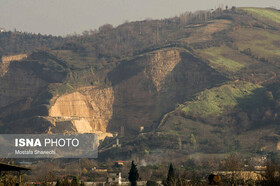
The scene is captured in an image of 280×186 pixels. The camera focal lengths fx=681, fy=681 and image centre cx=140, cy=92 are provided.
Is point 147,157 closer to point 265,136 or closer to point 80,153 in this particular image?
point 80,153

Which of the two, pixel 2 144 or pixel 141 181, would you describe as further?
pixel 2 144

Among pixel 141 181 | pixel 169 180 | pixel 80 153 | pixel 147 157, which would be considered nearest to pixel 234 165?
pixel 169 180

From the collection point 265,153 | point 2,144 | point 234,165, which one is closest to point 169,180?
point 234,165

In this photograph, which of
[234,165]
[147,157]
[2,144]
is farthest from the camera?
[2,144]

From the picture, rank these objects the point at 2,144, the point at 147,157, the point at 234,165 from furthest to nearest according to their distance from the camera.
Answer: the point at 2,144 < the point at 147,157 < the point at 234,165

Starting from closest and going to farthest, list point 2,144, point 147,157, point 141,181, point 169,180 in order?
point 169,180, point 141,181, point 147,157, point 2,144

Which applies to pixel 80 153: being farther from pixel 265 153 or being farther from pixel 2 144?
pixel 265 153

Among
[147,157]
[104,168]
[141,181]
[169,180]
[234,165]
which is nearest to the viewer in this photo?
[234,165]

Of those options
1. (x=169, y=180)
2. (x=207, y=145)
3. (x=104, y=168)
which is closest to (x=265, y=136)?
(x=207, y=145)

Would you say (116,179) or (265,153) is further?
(265,153)

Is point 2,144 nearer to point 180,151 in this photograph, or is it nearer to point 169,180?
point 180,151
